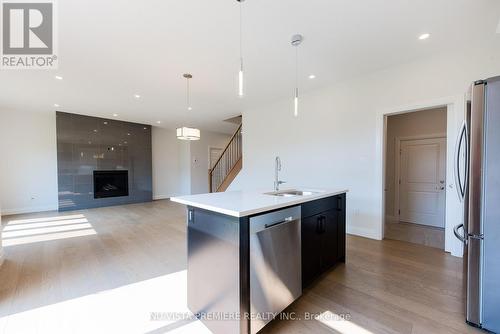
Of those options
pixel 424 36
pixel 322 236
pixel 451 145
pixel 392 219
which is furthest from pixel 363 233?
pixel 424 36

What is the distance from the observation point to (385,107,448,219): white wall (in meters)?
4.49

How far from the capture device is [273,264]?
5.57ft

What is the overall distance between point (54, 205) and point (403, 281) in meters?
8.58

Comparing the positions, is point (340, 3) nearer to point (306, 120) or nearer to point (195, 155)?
point (306, 120)

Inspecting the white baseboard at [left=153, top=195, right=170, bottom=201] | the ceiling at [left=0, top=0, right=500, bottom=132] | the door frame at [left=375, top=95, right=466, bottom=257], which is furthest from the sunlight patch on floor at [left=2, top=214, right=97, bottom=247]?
the door frame at [left=375, top=95, right=466, bottom=257]

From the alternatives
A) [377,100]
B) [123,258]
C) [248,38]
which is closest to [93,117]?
[123,258]

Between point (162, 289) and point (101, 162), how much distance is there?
20.4 ft

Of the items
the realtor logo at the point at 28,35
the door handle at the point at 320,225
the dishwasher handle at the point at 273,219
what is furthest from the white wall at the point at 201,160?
the dishwasher handle at the point at 273,219

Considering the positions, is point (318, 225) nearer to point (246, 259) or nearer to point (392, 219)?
point (246, 259)

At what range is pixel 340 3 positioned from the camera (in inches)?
83.3

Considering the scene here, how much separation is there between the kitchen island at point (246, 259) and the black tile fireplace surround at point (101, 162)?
21.2 ft

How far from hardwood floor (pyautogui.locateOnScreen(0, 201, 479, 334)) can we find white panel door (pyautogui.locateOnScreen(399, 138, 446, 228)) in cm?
175

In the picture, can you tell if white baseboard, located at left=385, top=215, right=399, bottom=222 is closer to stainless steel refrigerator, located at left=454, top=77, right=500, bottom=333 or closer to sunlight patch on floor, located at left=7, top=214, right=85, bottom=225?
stainless steel refrigerator, located at left=454, top=77, right=500, bottom=333

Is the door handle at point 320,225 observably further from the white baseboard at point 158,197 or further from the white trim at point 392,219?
the white baseboard at point 158,197
